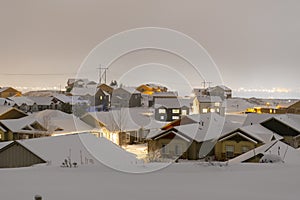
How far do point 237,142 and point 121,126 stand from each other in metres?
10.1

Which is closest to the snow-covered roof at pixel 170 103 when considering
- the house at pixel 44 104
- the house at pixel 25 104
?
the house at pixel 44 104

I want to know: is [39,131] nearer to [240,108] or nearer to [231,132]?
[231,132]

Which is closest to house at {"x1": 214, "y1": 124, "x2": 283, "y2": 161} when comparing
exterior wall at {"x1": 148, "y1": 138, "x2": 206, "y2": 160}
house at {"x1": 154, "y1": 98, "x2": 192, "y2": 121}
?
exterior wall at {"x1": 148, "y1": 138, "x2": 206, "y2": 160}

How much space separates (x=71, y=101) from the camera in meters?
40.6

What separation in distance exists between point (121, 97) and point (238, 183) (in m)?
41.9

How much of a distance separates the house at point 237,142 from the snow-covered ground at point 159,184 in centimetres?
1309

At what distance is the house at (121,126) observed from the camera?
977 inches

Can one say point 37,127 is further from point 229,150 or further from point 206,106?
point 206,106

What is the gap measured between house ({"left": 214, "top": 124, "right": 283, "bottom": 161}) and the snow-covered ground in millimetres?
13093

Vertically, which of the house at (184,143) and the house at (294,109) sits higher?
the house at (294,109)

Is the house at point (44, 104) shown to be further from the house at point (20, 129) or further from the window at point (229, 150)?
the window at point (229, 150)

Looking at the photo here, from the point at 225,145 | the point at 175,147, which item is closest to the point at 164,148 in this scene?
the point at 175,147

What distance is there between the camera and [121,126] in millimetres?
25875

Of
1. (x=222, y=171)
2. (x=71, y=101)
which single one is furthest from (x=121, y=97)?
(x=222, y=171)
